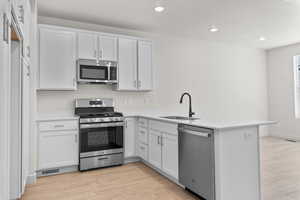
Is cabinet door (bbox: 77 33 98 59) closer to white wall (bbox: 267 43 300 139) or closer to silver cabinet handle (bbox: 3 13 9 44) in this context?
silver cabinet handle (bbox: 3 13 9 44)

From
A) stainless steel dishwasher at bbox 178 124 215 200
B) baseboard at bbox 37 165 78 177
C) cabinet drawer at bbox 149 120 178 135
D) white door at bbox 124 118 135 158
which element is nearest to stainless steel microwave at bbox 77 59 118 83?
white door at bbox 124 118 135 158

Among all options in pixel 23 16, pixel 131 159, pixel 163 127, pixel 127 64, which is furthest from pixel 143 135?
pixel 23 16

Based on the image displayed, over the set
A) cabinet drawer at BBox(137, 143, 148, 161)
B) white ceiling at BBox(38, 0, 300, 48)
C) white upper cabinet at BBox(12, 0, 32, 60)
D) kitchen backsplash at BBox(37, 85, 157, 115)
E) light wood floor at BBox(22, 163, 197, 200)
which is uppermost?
white ceiling at BBox(38, 0, 300, 48)

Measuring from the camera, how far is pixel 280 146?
493cm

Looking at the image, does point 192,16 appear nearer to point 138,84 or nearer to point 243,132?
point 138,84

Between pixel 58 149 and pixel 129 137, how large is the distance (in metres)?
1.26

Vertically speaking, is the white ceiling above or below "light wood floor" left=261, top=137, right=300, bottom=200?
above

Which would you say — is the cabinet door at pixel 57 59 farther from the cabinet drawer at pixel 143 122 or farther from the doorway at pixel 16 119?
the cabinet drawer at pixel 143 122

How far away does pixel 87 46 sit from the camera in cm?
363

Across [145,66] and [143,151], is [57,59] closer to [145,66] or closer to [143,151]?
[145,66]

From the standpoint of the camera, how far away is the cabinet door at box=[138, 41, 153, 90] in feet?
13.4

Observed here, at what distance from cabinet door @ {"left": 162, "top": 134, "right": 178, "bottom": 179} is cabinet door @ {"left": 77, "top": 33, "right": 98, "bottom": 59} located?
203cm

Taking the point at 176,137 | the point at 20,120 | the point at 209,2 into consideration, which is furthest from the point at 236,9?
the point at 20,120

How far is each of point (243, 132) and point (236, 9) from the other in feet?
7.82
